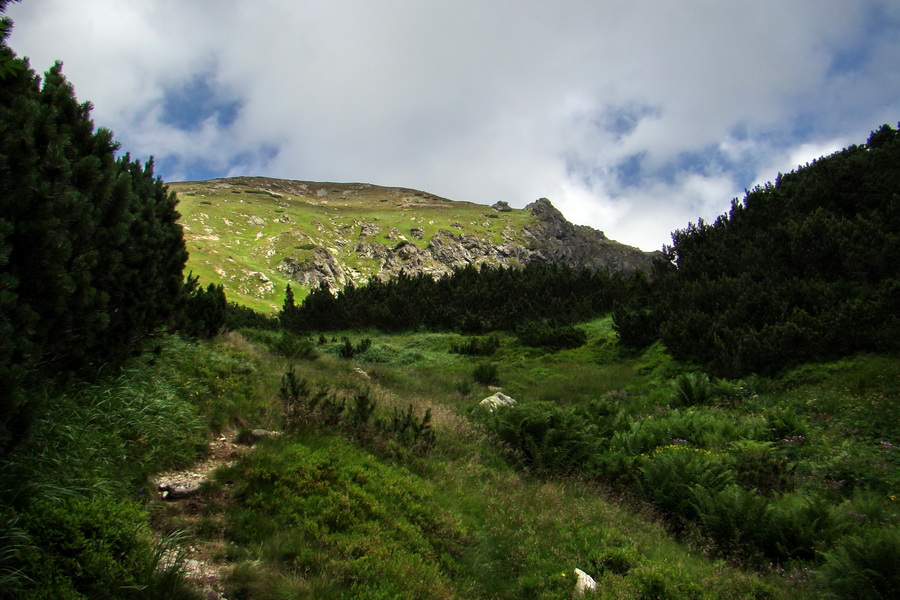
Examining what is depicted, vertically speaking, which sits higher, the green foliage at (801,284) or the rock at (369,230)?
the rock at (369,230)

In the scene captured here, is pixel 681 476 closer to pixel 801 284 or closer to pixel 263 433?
pixel 263 433

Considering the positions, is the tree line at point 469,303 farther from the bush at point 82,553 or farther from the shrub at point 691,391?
the bush at point 82,553

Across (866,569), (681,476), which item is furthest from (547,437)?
(866,569)

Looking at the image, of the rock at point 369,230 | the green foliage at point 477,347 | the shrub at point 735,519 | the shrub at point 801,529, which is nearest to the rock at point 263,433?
the shrub at point 735,519

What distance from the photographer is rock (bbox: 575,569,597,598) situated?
3984 mm

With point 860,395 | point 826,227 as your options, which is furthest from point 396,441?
point 826,227

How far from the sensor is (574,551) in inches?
189

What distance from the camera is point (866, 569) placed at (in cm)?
400

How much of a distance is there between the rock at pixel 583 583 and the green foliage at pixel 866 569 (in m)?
2.24

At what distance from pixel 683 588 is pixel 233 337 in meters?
11.7

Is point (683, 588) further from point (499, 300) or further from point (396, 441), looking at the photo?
point (499, 300)

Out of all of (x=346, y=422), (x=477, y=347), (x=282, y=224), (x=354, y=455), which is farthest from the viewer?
(x=282, y=224)

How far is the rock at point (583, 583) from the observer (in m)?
3.98

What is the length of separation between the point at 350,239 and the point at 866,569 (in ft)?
353
